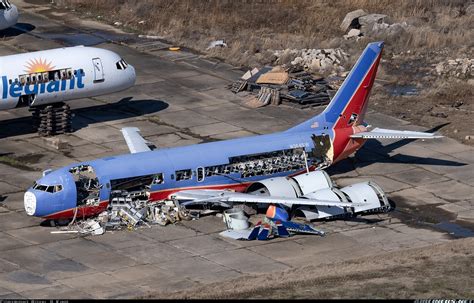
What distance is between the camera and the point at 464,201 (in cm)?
6538

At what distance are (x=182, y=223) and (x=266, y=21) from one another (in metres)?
41.3

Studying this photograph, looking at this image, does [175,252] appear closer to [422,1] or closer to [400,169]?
[400,169]

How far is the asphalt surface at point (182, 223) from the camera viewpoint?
55.4m

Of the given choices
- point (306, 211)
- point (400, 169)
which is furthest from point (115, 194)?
point (400, 169)

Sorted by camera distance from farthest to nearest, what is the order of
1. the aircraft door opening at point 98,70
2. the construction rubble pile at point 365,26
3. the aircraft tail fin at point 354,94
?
1. the construction rubble pile at point 365,26
2. the aircraft door opening at point 98,70
3. the aircraft tail fin at point 354,94

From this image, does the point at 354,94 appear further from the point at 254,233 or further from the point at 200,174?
the point at 254,233

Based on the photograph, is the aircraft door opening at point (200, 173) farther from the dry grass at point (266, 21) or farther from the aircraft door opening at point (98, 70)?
the dry grass at point (266, 21)

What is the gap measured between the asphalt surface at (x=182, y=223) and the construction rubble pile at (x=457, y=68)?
10.8 m

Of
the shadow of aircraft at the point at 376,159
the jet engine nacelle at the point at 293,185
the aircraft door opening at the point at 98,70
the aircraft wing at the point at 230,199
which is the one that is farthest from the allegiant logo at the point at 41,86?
the shadow of aircraft at the point at 376,159

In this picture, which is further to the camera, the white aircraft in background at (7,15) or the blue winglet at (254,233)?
the white aircraft in background at (7,15)

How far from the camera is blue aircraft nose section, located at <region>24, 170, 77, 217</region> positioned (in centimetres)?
5938

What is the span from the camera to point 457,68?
3484 inches

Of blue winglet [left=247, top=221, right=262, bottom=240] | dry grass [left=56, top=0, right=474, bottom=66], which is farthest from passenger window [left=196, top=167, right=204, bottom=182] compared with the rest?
dry grass [left=56, top=0, right=474, bottom=66]

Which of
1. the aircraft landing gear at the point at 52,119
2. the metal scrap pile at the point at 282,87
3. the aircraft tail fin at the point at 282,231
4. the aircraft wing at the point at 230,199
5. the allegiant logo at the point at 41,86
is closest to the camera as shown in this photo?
the aircraft tail fin at the point at 282,231
